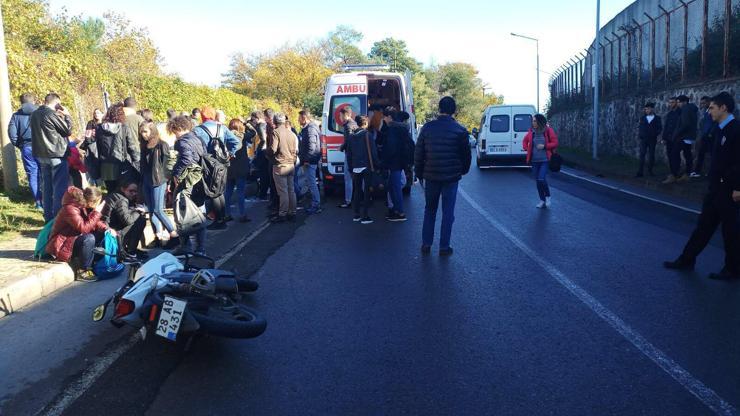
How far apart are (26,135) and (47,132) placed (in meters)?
1.70

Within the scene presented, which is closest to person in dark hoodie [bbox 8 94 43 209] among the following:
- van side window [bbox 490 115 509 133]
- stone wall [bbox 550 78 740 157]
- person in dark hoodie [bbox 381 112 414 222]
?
person in dark hoodie [bbox 381 112 414 222]

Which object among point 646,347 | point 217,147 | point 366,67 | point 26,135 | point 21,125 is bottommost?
point 646,347

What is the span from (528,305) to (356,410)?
244 cm

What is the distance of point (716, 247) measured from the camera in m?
7.91

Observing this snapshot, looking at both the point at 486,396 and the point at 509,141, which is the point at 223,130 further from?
the point at 509,141

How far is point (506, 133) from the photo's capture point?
2088 cm

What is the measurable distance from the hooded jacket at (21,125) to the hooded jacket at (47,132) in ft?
4.43

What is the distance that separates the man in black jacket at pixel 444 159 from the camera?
7715 mm

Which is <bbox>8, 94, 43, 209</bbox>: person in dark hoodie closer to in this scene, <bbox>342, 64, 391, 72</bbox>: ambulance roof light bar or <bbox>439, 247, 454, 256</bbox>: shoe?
<bbox>439, 247, 454, 256</bbox>: shoe

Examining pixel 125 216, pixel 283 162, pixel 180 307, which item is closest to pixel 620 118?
pixel 283 162

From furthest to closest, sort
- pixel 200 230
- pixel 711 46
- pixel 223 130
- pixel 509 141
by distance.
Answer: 1. pixel 509 141
2. pixel 711 46
3. pixel 223 130
4. pixel 200 230

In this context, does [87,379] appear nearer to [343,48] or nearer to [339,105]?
[339,105]

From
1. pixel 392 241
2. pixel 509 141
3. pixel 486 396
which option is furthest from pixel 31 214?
pixel 509 141

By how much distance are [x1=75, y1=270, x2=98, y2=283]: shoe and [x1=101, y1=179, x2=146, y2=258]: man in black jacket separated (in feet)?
1.81
